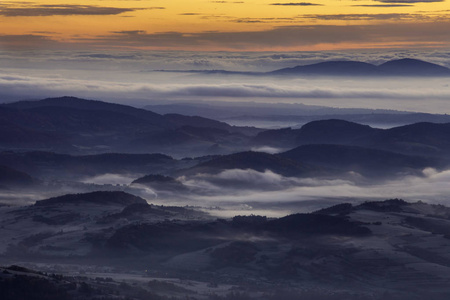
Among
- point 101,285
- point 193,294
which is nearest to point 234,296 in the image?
point 193,294

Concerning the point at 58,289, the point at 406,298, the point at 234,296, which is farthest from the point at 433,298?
the point at 58,289

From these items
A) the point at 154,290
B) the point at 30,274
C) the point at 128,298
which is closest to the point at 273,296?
the point at 154,290

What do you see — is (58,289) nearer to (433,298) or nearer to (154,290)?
(154,290)

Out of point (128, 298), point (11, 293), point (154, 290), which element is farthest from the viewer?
point (154, 290)

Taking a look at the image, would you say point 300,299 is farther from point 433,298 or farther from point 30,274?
point 30,274

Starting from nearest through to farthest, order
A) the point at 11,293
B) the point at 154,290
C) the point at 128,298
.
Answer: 1. the point at 11,293
2. the point at 128,298
3. the point at 154,290

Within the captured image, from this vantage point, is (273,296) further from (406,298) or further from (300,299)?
(406,298)

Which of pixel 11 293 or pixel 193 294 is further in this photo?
pixel 193 294

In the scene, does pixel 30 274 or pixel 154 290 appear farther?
pixel 154 290
